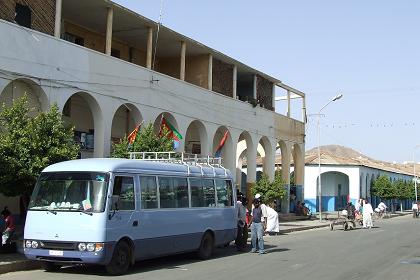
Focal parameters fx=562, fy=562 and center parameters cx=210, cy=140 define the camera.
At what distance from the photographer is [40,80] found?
1892 cm

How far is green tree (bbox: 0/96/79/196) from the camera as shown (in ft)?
46.5

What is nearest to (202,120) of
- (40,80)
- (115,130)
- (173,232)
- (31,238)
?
(115,130)

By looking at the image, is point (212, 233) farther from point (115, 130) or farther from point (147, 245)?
point (115, 130)

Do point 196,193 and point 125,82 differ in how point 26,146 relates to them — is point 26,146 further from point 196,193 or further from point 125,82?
point 125,82

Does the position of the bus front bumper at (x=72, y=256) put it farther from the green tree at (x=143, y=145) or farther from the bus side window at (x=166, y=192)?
the green tree at (x=143, y=145)

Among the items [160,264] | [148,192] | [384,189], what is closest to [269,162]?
[160,264]

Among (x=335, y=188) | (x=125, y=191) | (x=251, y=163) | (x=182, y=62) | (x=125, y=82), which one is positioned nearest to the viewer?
(x=125, y=191)

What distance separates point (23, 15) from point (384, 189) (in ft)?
176

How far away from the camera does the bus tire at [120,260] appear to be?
11.8 m

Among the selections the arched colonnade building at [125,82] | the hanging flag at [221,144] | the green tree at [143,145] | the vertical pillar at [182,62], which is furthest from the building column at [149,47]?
the hanging flag at [221,144]

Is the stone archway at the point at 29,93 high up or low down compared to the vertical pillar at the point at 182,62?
down

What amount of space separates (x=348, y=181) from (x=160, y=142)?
45.7m

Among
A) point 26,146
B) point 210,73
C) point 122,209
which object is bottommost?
point 122,209

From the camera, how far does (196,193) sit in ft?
50.1
